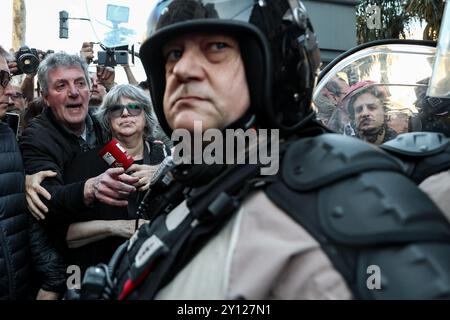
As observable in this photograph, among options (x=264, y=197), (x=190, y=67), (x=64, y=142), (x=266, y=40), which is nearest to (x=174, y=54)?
(x=190, y=67)

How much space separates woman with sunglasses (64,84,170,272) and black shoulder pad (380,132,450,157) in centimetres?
136

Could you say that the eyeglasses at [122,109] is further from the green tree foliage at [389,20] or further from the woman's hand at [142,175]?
the green tree foliage at [389,20]

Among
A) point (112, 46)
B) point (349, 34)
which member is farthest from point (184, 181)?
point (349, 34)

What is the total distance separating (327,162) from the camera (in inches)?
41.8

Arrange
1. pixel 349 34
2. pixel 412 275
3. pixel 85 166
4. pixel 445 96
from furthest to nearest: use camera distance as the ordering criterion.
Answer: pixel 349 34, pixel 85 166, pixel 445 96, pixel 412 275

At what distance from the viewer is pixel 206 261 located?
107 cm

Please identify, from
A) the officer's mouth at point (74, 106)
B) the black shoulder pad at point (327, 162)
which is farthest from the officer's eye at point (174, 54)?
the officer's mouth at point (74, 106)

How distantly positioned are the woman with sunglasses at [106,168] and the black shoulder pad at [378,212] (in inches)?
63.9

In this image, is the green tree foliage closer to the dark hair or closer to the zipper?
the dark hair

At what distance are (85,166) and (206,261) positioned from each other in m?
1.83

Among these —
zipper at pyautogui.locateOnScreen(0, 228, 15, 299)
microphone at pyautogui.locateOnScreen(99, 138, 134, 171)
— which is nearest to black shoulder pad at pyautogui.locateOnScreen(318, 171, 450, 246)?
microphone at pyautogui.locateOnScreen(99, 138, 134, 171)

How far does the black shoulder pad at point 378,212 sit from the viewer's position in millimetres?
931

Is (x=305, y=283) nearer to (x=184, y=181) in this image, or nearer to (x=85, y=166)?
(x=184, y=181)

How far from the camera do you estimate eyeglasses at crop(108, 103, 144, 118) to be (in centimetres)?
296
